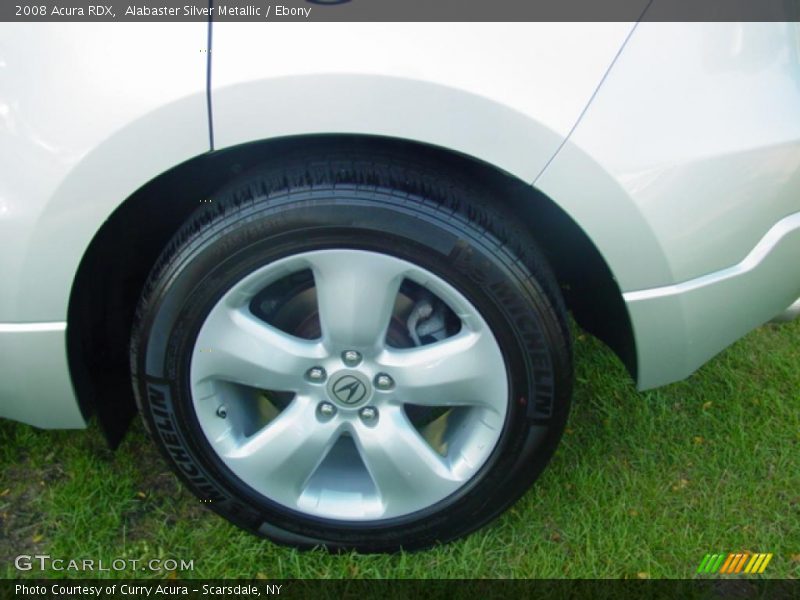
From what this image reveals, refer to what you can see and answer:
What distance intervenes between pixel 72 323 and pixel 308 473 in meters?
0.60

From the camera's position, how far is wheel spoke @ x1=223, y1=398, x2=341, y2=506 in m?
1.86

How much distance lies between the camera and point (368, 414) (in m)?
1.86

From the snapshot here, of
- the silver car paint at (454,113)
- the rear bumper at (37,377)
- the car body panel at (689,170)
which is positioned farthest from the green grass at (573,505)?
the silver car paint at (454,113)

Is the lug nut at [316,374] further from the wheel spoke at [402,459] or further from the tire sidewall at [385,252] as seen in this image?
the tire sidewall at [385,252]

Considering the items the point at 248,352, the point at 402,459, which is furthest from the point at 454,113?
the point at 402,459

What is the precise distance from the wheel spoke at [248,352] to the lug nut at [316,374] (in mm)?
16

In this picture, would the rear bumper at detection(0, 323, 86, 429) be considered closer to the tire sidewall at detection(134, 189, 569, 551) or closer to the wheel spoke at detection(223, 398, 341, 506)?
the tire sidewall at detection(134, 189, 569, 551)

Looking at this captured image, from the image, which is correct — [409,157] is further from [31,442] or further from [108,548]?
[31,442]

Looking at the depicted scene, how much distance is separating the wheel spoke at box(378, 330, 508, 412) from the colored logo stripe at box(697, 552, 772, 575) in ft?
2.24

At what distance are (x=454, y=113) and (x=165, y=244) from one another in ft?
2.58

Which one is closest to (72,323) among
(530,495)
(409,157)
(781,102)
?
(409,157)

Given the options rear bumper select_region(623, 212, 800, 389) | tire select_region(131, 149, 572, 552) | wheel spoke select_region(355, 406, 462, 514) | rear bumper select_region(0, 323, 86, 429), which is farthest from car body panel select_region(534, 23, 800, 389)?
rear bumper select_region(0, 323, 86, 429)

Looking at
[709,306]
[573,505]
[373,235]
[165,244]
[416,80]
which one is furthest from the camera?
[573,505]

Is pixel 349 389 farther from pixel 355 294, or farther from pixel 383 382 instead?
pixel 355 294
